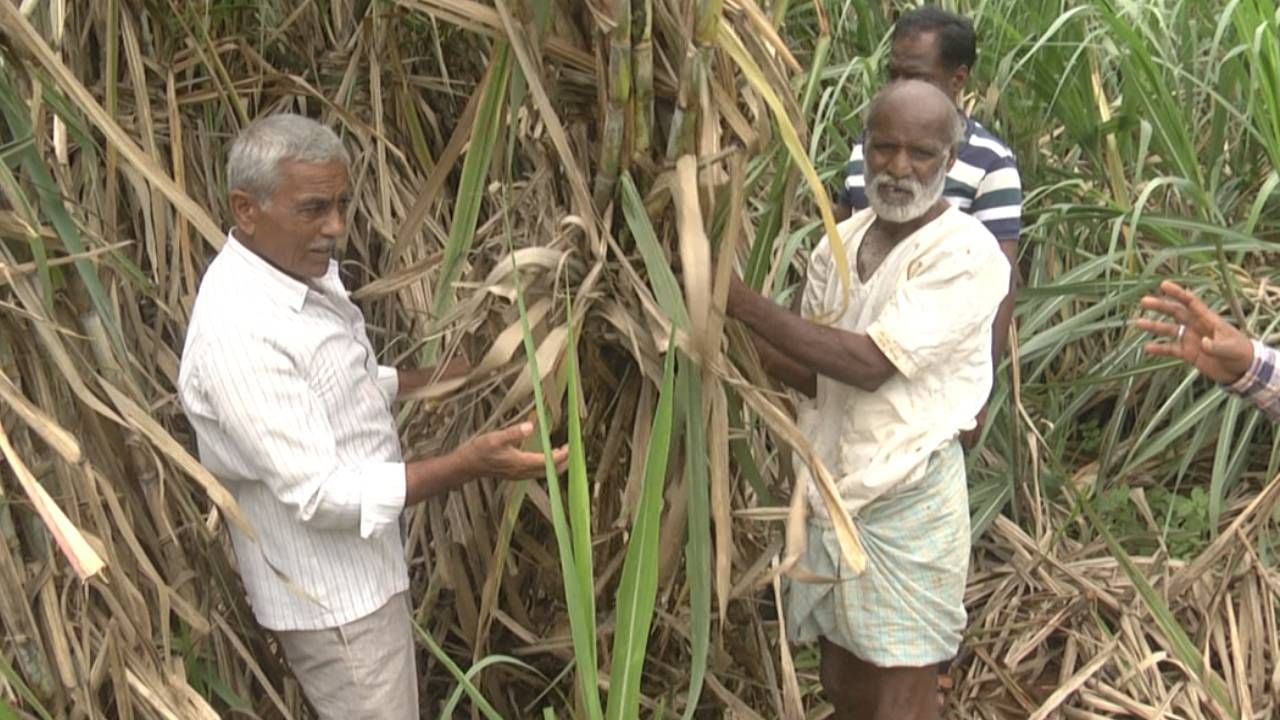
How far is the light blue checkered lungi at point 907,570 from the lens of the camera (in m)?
1.96

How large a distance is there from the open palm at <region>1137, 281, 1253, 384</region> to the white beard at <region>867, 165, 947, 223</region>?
37cm

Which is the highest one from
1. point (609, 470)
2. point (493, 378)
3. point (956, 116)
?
point (956, 116)

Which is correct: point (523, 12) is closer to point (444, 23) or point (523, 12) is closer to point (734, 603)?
point (444, 23)

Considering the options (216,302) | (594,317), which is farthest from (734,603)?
(216,302)

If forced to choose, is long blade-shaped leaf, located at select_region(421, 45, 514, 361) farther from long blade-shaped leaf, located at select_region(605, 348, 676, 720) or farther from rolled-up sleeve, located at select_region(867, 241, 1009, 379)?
rolled-up sleeve, located at select_region(867, 241, 1009, 379)

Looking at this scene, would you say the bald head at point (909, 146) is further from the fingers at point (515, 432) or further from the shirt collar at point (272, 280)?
the shirt collar at point (272, 280)

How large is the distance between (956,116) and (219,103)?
120cm

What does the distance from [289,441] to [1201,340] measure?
51.7 inches

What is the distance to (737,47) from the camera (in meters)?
1.54

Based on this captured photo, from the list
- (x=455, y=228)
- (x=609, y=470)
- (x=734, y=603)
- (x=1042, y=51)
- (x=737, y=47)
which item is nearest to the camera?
(x=737, y=47)

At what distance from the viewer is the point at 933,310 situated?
185 cm

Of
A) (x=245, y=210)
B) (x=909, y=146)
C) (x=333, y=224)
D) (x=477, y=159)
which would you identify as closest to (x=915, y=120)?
(x=909, y=146)

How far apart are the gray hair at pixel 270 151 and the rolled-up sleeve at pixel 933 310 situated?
2.55 ft

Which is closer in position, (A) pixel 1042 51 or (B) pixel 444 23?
(B) pixel 444 23
